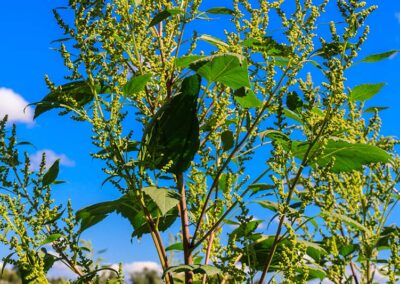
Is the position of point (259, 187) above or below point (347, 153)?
below

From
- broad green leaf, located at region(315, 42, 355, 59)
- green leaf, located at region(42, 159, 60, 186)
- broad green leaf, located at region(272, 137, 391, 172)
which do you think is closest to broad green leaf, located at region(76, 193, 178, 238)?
green leaf, located at region(42, 159, 60, 186)

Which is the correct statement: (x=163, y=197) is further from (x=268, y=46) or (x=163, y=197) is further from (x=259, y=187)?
(x=268, y=46)

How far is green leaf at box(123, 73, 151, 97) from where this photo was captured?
2729 millimetres

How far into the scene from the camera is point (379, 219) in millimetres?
3262

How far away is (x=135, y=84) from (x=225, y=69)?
1.50 feet

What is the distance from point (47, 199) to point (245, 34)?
141 centimetres

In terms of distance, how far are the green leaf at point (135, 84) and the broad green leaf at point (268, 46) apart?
57 centimetres

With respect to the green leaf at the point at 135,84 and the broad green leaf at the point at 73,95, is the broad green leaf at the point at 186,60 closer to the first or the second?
the green leaf at the point at 135,84

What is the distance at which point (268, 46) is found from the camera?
9.41 feet

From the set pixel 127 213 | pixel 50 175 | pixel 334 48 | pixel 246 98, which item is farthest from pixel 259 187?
pixel 50 175

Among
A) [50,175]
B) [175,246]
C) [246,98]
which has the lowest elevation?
[175,246]

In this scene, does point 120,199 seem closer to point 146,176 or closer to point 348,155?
point 146,176

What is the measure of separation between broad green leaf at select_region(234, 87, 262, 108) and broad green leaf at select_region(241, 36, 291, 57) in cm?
23

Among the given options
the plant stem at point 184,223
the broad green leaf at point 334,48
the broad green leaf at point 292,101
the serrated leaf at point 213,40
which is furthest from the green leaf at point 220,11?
the plant stem at point 184,223
